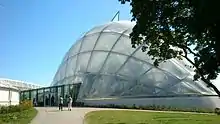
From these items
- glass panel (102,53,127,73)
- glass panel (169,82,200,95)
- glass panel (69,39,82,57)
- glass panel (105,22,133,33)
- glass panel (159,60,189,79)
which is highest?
glass panel (105,22,133,33)

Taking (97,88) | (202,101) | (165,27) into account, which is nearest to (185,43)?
(165,27)

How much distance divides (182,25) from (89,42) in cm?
4289

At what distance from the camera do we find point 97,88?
5150 cm

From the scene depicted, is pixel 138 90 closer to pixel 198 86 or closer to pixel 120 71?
pixel 120 71

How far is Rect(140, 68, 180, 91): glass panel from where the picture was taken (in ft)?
158

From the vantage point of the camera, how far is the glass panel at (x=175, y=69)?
49.2 meters

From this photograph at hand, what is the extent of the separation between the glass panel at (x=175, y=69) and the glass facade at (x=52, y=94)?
1239cm

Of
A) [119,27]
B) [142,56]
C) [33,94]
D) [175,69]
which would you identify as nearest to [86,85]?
[142,56]

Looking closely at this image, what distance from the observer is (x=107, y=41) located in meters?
55.4

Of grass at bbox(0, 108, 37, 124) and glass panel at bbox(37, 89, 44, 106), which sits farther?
glass panel at bbox(37, 89, 44, 106)

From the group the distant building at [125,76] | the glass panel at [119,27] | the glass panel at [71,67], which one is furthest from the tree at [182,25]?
the glass panel at [71,67]

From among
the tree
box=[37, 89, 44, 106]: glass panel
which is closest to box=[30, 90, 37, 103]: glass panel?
box=[37, 89, 44, 106]: glass panel

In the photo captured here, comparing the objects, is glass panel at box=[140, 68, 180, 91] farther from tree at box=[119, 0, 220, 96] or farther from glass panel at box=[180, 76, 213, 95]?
tree at box=[119, 0, 220, 96]

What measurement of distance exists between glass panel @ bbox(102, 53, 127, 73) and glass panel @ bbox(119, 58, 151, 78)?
3.37 ft
